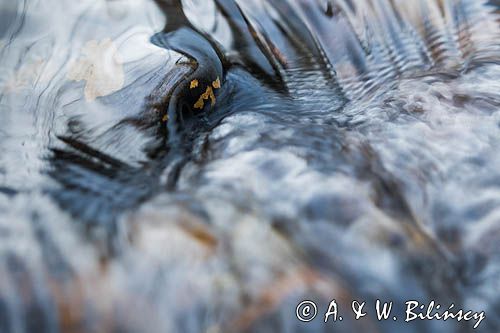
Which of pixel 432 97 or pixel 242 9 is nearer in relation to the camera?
pixel 432 97

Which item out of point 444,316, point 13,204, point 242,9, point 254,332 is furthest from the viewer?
point 242,9

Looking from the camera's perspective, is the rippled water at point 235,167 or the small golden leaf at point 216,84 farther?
the small golden leaf at point 216,84

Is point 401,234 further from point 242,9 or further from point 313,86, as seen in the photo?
point 242,9

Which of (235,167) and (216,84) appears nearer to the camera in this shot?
(235,167)

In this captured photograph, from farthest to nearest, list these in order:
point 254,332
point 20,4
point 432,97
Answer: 1. point 20,4
2. point 432,97
3. point 254,332

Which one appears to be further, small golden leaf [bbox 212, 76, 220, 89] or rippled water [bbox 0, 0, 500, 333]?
small golden leaf [bbox 212, 76, 220, 89]

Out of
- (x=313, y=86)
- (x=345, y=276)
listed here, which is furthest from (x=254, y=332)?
(x=313, y=86)


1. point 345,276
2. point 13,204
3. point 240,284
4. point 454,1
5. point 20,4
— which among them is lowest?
point 454,1

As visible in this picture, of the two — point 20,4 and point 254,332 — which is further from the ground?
point 20,4
